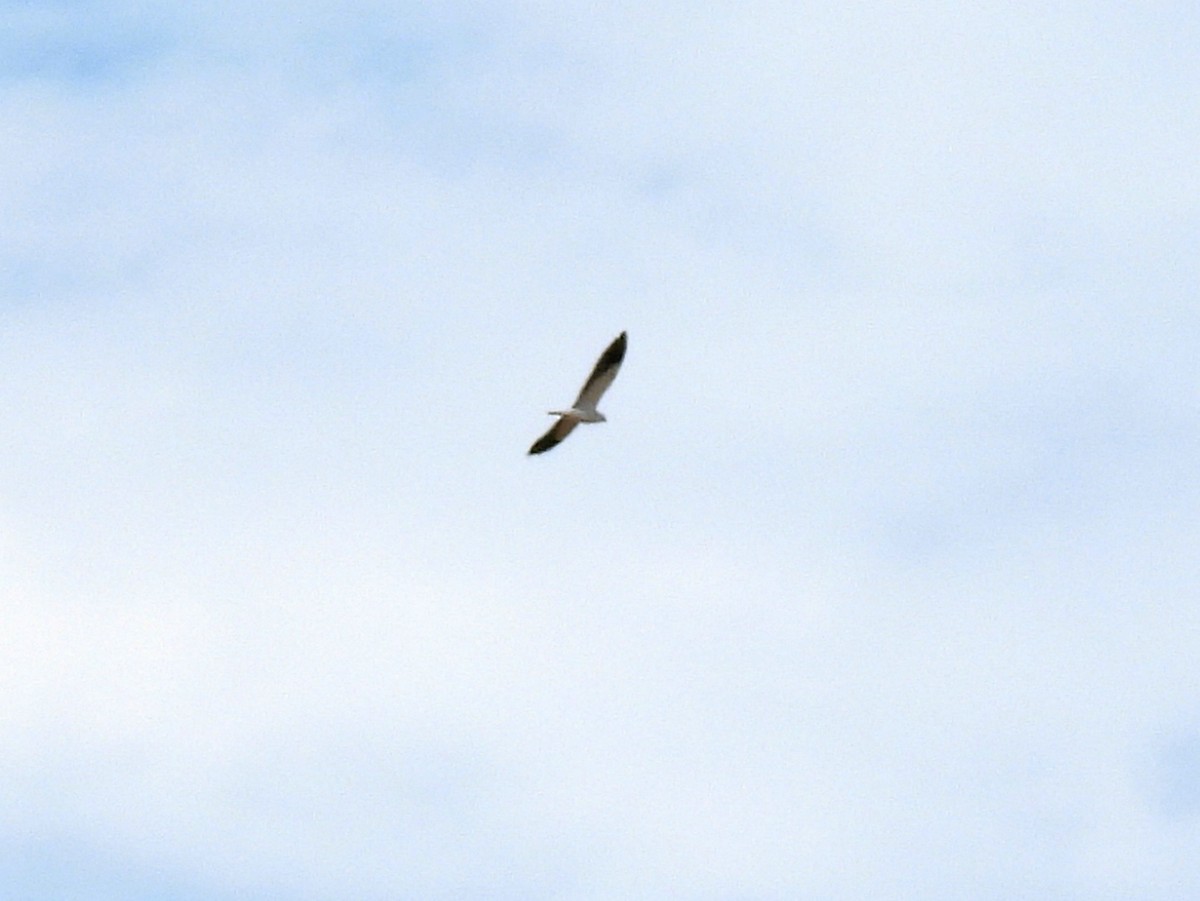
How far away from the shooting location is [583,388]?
187 meters

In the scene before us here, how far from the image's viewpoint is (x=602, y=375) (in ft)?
611

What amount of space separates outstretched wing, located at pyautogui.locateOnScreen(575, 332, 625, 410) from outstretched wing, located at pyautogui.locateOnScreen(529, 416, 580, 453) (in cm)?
128

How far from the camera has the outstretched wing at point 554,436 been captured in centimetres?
18738

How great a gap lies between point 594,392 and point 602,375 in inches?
45.5

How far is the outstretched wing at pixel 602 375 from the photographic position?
186 m

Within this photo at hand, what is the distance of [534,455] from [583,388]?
4575 mm

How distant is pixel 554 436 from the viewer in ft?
617

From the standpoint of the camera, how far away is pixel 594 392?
613ft

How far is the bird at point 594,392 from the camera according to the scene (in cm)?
18575

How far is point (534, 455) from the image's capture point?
617 ft

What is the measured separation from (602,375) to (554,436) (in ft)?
14.9

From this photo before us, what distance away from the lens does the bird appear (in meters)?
186

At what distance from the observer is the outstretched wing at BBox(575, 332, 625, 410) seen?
186 metres
